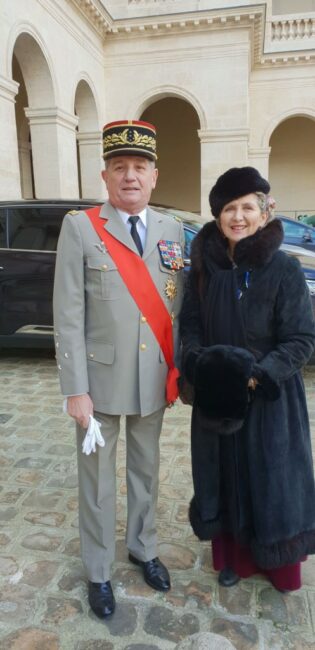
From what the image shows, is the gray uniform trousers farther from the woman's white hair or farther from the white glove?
the woman's white hair

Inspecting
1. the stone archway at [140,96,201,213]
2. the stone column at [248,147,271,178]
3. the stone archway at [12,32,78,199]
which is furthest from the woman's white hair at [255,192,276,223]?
the stone archway at [140,96,201,213]

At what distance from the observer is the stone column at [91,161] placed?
15.3 meters

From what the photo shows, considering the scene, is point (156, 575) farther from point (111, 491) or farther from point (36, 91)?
point (36, 91)

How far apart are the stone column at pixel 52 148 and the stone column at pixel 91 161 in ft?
7.34

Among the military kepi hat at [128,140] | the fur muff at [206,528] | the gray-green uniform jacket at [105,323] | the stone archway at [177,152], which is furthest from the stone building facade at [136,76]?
the fur muff at [206,528]

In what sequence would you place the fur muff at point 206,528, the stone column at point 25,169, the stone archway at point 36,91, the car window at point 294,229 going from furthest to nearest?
the stone column at point 25,169 → the stone archway at point 36,91 → the car window at point 294,229 → the fur muff at point 206,528

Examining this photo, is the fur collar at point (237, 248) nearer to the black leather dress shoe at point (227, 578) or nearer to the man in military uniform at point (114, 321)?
the man in military uniform at point (114, 321)

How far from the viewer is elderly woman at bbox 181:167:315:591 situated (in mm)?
1880

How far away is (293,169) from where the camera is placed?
2255cm

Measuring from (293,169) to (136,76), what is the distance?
9684 mm

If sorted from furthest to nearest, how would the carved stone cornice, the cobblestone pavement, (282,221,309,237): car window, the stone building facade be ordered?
the carved stone cornice
the stone building facade
(282,221,309,237): car window
the cobblestone pavement

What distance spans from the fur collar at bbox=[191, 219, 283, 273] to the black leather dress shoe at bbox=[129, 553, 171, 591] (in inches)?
55.9

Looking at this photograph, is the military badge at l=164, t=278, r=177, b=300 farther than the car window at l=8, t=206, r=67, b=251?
No

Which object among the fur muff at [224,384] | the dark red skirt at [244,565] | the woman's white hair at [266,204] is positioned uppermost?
the woman's white hair at [266,204]
